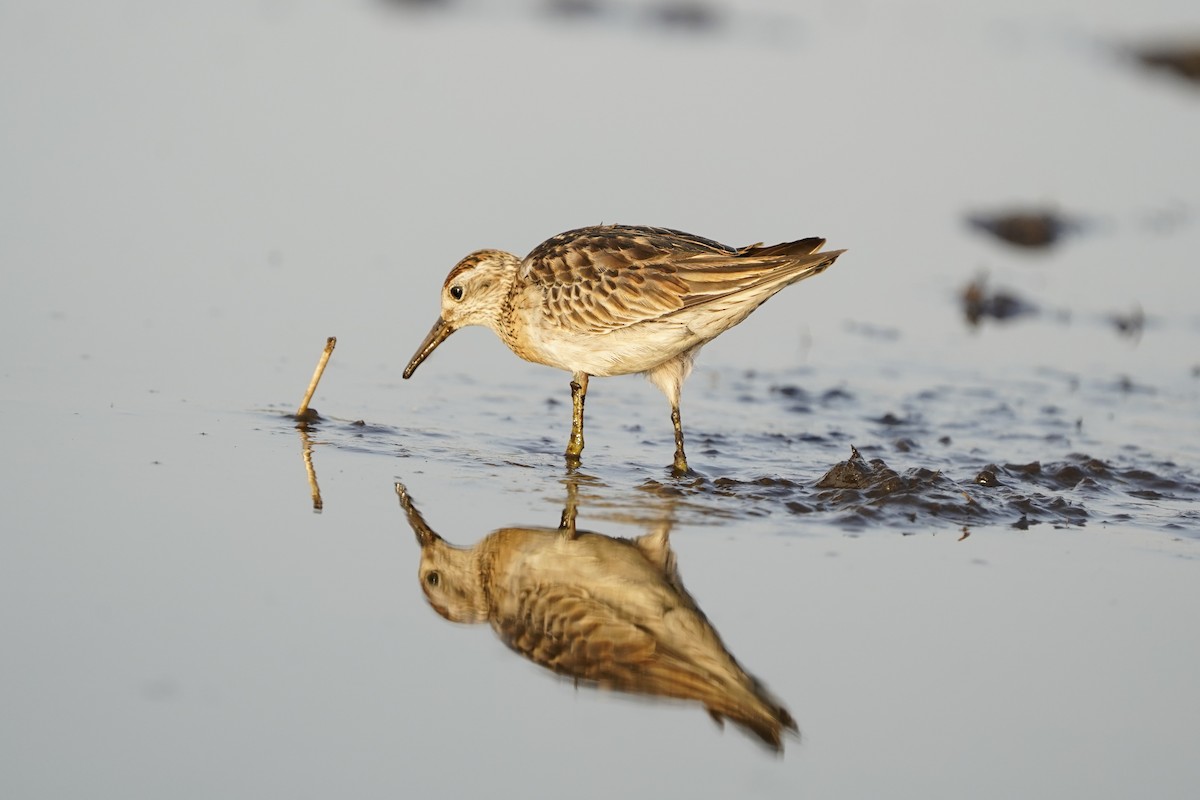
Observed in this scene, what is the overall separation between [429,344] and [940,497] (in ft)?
11.3

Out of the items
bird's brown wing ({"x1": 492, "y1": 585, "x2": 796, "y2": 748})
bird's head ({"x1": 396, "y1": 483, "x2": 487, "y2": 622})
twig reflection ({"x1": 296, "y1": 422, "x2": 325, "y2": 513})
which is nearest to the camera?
bird's brown wing ({"x1": 492, "y1": 585, "x2": 796, "y2": 748})

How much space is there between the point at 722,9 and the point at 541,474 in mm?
16070

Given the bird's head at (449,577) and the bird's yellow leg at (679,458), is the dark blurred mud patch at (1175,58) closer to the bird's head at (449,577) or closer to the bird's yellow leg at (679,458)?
the bird's yellow leg at (679,458)

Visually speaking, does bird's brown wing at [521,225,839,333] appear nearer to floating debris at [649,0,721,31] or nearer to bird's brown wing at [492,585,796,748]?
bird's brown wing at [492,585,796,748]

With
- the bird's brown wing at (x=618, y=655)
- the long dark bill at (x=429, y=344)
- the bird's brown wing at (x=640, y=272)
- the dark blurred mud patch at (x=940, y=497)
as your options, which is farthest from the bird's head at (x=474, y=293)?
the bird's brown wing at (x=618, y=655)

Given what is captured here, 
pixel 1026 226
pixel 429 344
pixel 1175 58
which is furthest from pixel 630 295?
pixel 1175 58

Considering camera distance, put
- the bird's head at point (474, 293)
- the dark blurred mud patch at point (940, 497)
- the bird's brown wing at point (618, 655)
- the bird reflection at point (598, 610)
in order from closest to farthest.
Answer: the bird's brown wing at point (618, 655), the bird reflection at point (598, 610), the dark blurred mud patch at point (940, 497), the bird's head at point (474, 293)

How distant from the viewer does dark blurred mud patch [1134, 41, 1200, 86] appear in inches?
894

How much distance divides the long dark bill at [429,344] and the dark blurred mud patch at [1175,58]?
584 inches

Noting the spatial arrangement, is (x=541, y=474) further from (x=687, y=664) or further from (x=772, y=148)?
(x=772, y=148)

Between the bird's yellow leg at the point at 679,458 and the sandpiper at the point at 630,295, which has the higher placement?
the sandpiper at the point at 630,295

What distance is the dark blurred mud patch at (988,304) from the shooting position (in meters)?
13.9

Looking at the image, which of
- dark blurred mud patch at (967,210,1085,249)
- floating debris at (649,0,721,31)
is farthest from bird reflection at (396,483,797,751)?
floating debris at (649,0,721,31)

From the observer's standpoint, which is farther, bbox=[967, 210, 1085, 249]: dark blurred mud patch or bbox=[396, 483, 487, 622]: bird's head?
bbox=[967, 210, 1085, 249]: dark blurred mud patch
